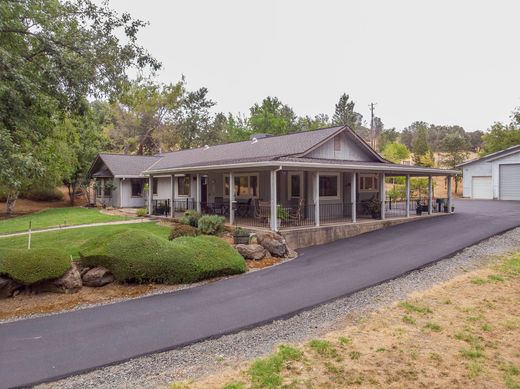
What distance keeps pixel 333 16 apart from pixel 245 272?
13.8 meters

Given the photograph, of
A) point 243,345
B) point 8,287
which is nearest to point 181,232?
point 8,287

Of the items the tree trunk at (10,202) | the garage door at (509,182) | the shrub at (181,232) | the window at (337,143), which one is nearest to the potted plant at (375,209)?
the window at (337,143)

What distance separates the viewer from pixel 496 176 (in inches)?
1097

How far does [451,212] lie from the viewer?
63.4ft

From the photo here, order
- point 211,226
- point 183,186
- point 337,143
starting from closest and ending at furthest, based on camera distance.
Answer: point 211,226, point 337,143, point 183,186

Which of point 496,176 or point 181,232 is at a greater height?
point 496,176

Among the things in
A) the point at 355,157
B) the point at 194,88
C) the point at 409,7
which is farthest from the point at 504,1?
the point at 194,88

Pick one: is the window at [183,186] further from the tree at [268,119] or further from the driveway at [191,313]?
the tree at [268,119]

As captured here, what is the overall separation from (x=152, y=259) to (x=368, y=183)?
13.6 m

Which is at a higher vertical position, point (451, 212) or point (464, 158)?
point (464, 158)

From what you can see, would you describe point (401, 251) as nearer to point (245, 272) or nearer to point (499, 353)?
point (245, 272)

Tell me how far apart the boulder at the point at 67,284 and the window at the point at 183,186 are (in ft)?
45.0

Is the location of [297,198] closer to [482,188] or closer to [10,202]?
[10,202]

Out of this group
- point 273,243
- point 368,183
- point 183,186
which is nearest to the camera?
point 273,243
